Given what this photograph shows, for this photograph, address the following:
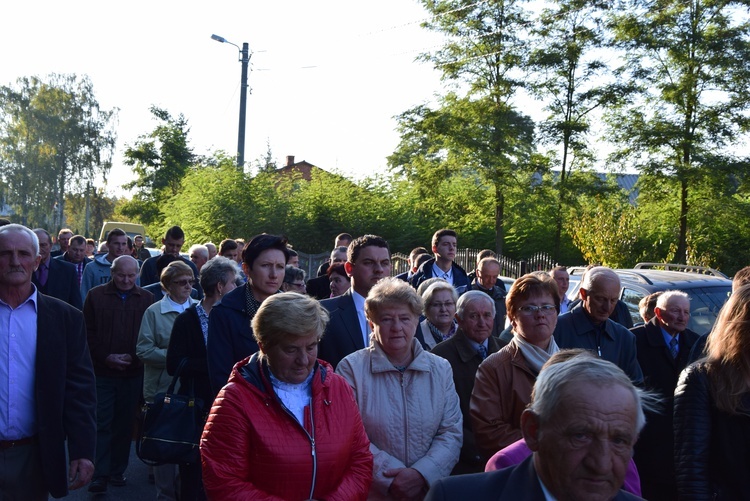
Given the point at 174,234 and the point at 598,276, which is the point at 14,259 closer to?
the point at 598,276

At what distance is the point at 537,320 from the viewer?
4410 millimetres

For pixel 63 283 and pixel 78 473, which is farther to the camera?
pixel 63 283

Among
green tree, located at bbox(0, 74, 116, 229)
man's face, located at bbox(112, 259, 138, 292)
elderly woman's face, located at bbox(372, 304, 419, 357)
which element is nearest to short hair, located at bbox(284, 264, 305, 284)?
man's face, located at bbox(112, 259, 138, 292)

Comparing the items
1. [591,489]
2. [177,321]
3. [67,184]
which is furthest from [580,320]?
[67,184]

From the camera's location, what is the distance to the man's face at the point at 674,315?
6340 millimetres

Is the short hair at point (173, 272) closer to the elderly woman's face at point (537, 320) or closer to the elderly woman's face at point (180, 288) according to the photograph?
the elderly woman's face at point (180, 288)

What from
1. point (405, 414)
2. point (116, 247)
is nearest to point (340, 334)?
point (405, 414)

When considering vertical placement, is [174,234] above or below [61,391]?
above

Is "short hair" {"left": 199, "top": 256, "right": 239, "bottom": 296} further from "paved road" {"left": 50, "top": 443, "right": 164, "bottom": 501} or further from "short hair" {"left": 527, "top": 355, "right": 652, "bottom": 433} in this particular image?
"short hair" {"left": 527, "top": 355, "right": 652, "bottom": 433}

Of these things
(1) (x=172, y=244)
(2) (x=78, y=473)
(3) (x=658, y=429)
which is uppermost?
(1) (x=172, y=244)

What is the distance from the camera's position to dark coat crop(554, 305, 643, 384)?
18.5ft

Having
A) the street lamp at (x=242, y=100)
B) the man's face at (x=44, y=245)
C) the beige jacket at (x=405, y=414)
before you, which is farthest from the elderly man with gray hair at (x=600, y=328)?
the street lamp at (x=242, y=100)

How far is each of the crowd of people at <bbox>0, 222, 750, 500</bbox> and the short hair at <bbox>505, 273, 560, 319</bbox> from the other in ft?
0.04

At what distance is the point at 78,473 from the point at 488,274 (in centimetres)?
587
